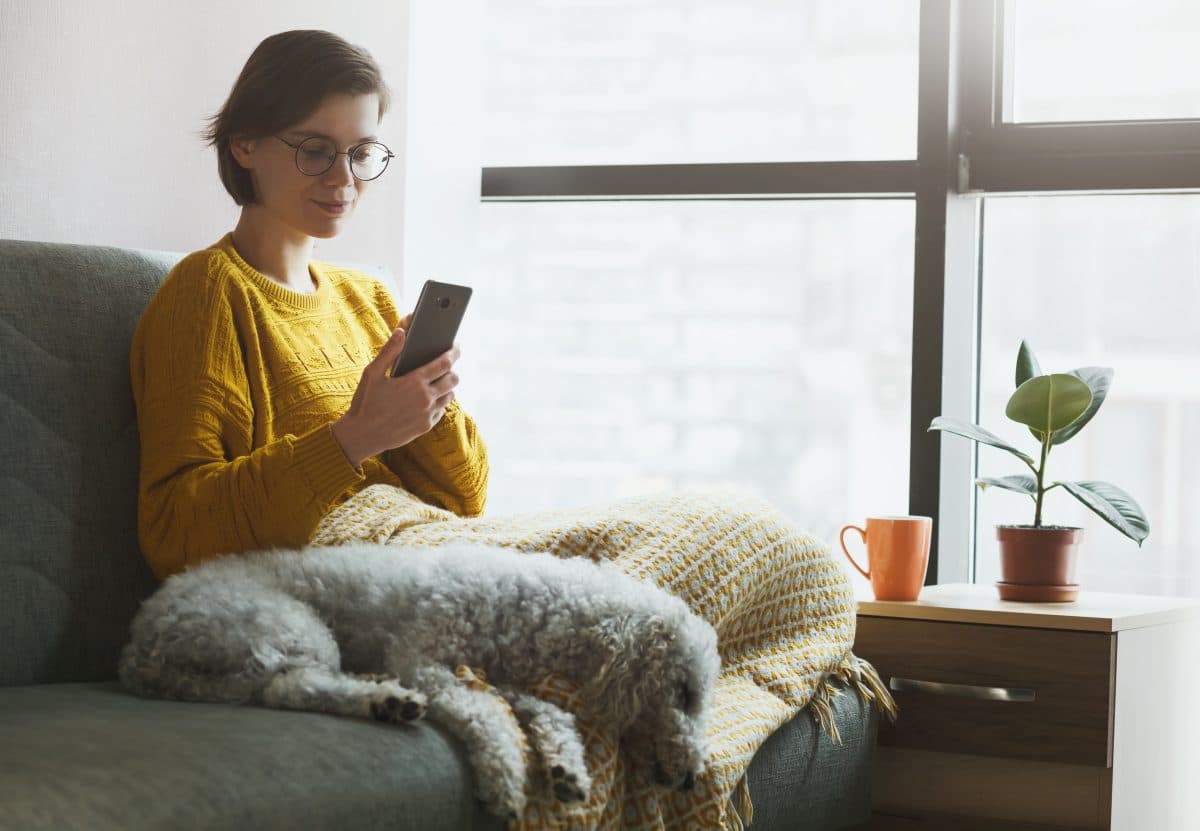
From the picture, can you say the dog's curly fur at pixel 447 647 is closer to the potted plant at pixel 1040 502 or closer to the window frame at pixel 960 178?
the potted plant at pixel 1040 502

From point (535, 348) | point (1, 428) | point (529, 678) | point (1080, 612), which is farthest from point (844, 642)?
point (535, 348)

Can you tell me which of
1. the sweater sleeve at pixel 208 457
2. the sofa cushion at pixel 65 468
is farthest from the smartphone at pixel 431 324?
the sofa cushion at pixel 65 468

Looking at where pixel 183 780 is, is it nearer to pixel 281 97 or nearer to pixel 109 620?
pixel 109 620

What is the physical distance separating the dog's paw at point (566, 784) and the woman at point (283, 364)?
428 mm

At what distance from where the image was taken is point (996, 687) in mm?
1835

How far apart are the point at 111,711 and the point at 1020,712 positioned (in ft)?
3.85

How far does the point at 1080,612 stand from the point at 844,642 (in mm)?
362

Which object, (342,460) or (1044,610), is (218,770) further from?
(1044,610)

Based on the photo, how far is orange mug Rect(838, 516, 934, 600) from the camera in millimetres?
1973

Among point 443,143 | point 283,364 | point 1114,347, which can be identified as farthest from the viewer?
Result: point 443,143

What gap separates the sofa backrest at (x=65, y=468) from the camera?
1487 millimetres

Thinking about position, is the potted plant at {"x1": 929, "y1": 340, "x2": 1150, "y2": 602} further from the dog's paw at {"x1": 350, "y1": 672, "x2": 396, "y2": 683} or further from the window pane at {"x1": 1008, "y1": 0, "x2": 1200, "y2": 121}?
the dog's paw at {"x1": 350, "y1": 672, "x2": 396, "y2": 683}

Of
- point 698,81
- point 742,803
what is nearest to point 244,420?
point 742,803

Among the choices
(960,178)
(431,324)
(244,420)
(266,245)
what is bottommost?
(244,420)
